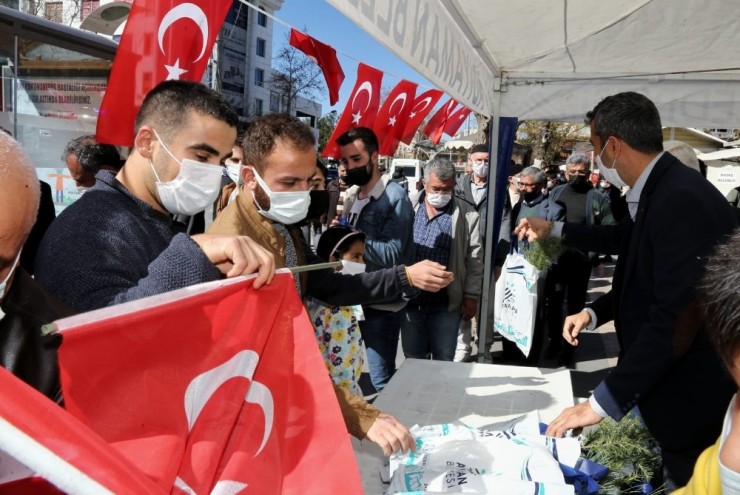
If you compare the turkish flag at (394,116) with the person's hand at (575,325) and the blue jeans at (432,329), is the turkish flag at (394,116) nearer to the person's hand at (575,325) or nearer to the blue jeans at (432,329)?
the blue jeans at (432,329)

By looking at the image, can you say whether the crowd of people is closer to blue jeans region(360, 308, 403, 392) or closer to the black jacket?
the black jacket

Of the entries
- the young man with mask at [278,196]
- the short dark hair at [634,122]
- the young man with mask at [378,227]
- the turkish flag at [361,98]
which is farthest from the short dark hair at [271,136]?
the turkish flag at [361,98]

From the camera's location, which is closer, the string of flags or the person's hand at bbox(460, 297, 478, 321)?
the string of flags

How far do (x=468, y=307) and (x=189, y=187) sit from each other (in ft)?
10.7

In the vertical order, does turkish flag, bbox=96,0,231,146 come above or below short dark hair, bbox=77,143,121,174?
above

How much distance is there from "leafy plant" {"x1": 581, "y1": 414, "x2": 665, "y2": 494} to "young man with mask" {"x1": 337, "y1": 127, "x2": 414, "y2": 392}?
5.44 feet

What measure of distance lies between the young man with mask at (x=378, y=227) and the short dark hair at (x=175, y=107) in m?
1.95

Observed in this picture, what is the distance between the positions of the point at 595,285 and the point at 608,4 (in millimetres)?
7074

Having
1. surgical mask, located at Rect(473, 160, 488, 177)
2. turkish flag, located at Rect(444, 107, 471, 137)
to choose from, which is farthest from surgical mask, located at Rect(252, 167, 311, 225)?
turkish flag, located at Rect(444, 107, 471, 137)

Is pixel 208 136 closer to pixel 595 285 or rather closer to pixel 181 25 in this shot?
pixel 181 25

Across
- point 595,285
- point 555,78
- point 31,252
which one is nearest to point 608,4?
point 555,78

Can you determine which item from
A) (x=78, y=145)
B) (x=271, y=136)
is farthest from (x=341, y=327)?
(x=78, y=145)

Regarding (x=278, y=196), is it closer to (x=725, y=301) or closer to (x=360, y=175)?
(x=725, y=301)

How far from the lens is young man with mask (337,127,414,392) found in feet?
12.1
